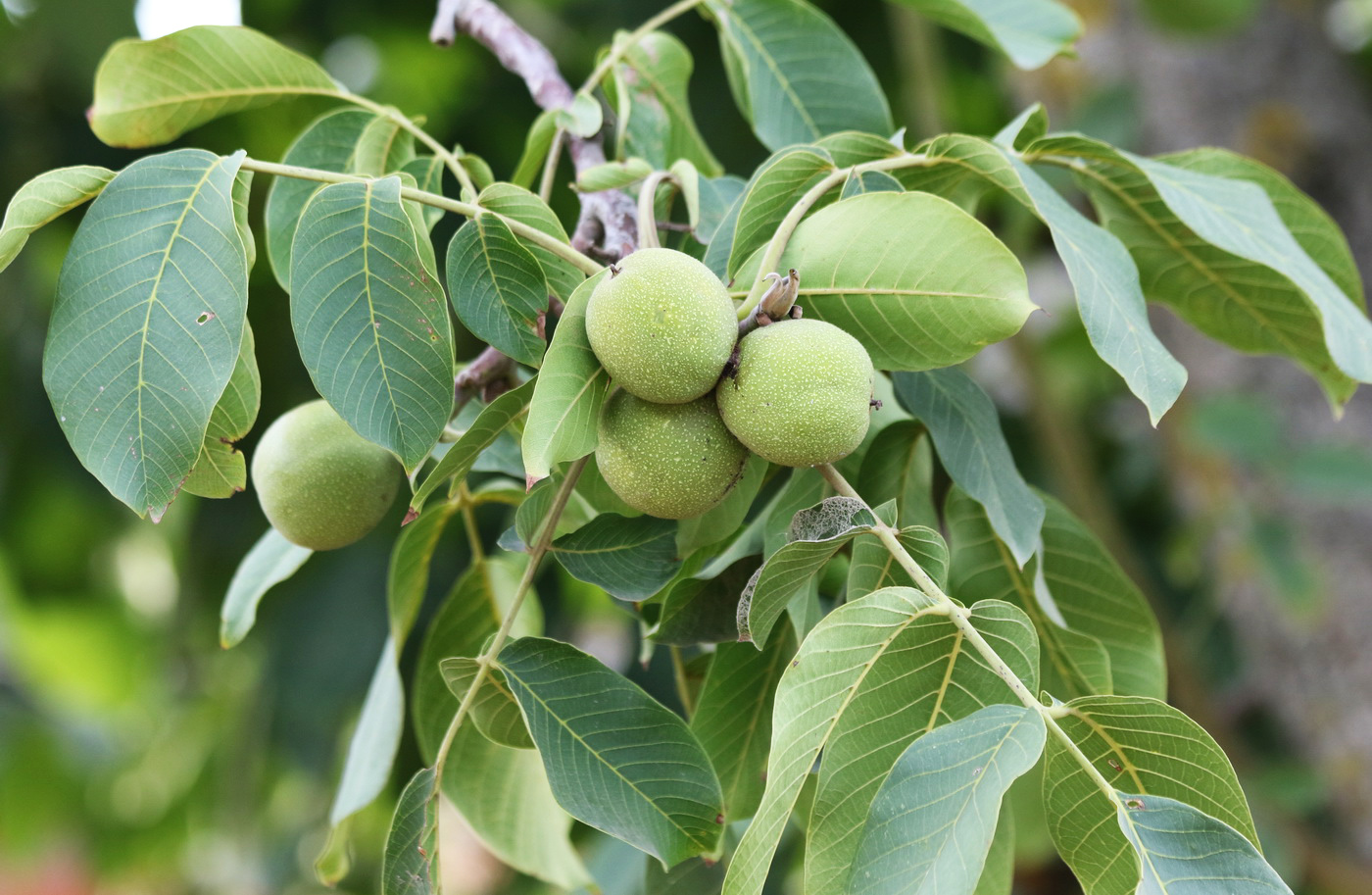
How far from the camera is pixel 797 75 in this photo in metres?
1.00

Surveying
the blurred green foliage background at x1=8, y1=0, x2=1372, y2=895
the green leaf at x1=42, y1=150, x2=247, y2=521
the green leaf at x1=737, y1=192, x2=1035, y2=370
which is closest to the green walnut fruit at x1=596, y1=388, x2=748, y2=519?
the green leaf at x1=737, y1=192, x2=1035, y2=370

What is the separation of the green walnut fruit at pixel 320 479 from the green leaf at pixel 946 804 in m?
0.45

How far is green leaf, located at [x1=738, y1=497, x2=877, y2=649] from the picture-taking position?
0.61m

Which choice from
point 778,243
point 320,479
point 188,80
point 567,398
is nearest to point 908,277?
point 778,243

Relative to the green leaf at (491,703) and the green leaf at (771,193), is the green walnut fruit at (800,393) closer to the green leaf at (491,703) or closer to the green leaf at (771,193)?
the green leaf at (771,193)

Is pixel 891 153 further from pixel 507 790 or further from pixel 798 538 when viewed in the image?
pixel 507 790

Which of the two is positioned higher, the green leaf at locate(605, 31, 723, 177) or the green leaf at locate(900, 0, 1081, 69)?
the green leaf at locate(900, 0, 1081, 69)

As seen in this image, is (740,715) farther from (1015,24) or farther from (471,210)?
(1015,24)

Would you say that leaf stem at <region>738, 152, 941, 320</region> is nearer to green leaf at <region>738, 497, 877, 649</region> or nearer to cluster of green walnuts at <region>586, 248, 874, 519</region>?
cluster of green walnuts at <region>586, 248, 874, 519</region>

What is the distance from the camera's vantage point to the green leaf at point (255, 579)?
888 millimetres

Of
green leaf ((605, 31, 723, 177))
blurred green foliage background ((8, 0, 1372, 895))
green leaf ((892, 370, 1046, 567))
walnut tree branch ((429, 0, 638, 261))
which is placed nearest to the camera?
green leaf ((892, 370, 1046, 567))

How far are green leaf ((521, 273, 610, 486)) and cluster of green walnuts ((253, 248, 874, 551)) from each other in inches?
0.5

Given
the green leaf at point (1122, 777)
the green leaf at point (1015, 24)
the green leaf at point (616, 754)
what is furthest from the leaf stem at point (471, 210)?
the green leaf at point (1015, 24)

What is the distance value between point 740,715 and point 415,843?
0.77 ft
